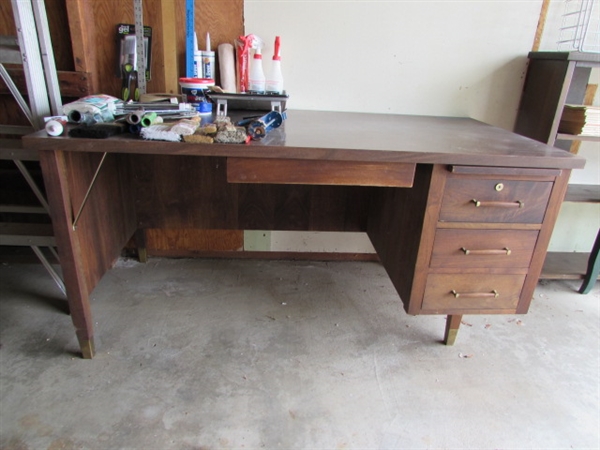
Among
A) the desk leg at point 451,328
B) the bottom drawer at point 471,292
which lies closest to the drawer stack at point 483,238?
the bottom drawer at point 471,292

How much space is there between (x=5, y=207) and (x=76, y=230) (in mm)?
524

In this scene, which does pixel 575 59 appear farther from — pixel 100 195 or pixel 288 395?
pixel 100 195

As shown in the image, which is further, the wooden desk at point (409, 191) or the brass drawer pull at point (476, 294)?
the brass drawer pull at point (476, 294)

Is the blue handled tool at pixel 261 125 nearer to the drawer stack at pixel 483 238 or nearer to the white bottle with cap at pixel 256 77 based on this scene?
the white bottle with cap at pixel 256 77

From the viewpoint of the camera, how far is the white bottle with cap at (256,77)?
5.47 feet

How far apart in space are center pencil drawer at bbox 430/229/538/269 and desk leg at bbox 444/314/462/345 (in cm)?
33

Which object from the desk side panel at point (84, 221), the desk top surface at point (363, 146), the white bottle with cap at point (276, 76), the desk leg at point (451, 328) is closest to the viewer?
A: the desk top surface at point (363, 146)

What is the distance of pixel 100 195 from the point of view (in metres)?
1.55

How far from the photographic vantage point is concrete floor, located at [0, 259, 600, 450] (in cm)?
124

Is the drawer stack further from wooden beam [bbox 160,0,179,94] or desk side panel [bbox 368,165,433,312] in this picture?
wooden beam [bbox 160,0,179,94]

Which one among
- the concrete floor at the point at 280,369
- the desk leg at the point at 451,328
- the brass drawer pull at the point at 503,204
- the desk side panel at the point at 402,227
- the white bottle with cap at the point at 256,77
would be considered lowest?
the concrete floor at the point at 280,369

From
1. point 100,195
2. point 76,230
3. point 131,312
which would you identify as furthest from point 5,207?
point 131,312

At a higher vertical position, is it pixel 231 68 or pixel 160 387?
pixel 231 68

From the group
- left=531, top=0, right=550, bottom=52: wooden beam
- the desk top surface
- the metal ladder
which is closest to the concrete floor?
the metal ladder
